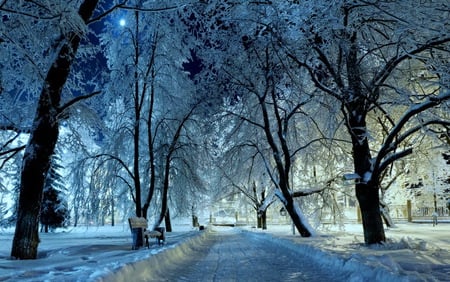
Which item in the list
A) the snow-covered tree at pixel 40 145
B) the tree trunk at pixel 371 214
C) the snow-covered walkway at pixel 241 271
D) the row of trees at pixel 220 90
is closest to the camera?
the snow-covered walkway at pixel 241 271

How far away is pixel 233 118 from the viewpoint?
19766mm

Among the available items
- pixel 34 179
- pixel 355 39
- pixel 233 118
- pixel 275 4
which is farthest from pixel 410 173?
pixel 34 179

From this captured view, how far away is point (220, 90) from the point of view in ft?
58.5

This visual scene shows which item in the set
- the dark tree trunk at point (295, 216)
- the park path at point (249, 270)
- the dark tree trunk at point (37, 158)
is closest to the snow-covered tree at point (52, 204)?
the dark tree trunk at point (295, 216)

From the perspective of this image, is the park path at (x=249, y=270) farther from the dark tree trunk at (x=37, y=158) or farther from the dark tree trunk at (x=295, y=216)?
the dark tree trunk at (x=295, y=216)

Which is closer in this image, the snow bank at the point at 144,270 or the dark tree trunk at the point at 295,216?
the snow bank at the point at 144,270

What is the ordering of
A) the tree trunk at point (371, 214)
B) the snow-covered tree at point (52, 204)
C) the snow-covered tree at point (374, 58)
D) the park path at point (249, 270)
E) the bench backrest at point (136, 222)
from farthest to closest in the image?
the snow-covered tree at point (52, 204) < the bench backrest at point (136, 222) < the tree trunk at point (371, 214) < the snow-covered tree at point (374, 58) < the park path at point (249, 270)

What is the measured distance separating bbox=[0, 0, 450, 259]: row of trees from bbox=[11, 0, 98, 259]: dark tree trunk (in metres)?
0.03

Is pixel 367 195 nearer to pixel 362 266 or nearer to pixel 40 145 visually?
pixel 362 266

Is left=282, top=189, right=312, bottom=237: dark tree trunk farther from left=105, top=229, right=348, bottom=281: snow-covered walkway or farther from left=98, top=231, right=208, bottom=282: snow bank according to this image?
left=98, top=231, right=208, bottom=282: snow bank

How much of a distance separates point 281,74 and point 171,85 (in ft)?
22.8

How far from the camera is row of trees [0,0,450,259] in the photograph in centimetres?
825

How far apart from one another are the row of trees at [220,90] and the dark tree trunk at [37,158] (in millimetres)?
28

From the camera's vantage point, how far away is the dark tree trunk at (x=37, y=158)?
9156 mm
